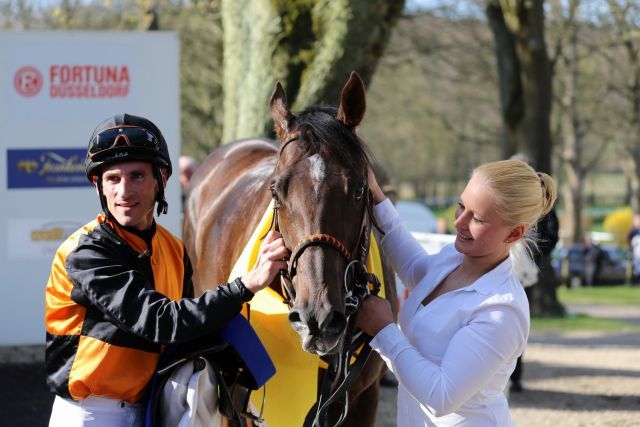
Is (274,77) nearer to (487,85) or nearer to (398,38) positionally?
(398,38)

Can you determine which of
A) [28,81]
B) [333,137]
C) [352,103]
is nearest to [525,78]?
[28,81]

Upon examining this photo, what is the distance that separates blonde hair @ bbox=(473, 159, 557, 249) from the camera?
8.77 ft

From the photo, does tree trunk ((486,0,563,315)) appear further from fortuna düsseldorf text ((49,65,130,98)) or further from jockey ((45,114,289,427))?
jockey ((45,114,289,427))

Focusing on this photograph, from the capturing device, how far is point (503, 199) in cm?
267

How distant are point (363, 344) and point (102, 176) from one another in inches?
45.5

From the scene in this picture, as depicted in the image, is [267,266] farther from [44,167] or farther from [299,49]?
[299,49]

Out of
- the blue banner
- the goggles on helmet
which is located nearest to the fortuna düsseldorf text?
the blue banner

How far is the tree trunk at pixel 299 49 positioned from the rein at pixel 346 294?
16.4 feet

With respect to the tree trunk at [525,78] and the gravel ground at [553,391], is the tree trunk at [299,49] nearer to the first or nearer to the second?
the gravel ground at [553,391]

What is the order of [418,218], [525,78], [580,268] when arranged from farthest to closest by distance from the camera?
[580,268] < [418,218] < [525,78]

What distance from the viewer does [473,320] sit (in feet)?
8.59

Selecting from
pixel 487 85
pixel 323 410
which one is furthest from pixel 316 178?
pixel 487 85

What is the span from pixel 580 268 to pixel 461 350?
25.3 m

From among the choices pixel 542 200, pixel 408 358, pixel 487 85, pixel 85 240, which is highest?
pixel 542 200
